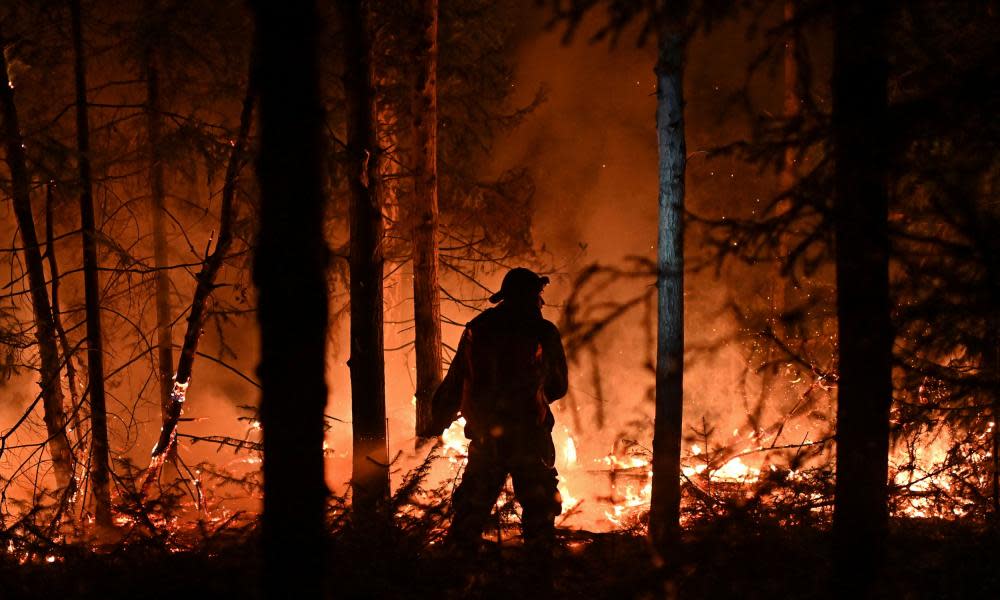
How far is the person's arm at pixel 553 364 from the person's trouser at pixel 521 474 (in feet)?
1.14

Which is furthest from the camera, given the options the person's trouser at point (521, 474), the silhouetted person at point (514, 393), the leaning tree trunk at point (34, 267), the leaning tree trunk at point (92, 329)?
the leaning tree trunk at point (92, 329)

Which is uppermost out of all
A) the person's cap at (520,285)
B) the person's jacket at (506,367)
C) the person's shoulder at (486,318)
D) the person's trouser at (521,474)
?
the person's cap at (520,285)

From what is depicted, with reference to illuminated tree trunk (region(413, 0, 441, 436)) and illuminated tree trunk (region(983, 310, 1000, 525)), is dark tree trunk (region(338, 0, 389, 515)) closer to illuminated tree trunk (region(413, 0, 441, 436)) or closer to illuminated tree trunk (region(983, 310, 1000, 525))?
illuminated tree trunk (region(413, 0, 441, 436))

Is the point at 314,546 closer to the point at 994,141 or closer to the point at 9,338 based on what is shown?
the point at 994,141

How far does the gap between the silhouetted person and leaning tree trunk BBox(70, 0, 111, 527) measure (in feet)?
19.4

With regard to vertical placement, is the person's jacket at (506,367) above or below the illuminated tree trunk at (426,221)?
below

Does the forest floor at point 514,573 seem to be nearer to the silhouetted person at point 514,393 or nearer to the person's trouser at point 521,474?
the person's trouser at point 521,474

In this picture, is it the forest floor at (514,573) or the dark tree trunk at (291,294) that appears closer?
the dark tree trunk at (291,294)

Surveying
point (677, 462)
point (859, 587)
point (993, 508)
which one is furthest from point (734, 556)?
point (993, 508)

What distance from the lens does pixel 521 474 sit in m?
5.84

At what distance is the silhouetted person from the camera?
583 centimetres

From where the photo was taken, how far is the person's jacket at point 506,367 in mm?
5883

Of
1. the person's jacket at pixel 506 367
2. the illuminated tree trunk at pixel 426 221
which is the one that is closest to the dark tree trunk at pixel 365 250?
the illuminated tree trunk at pixel 426 221

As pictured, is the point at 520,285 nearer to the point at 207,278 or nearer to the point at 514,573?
the point at 514,573
